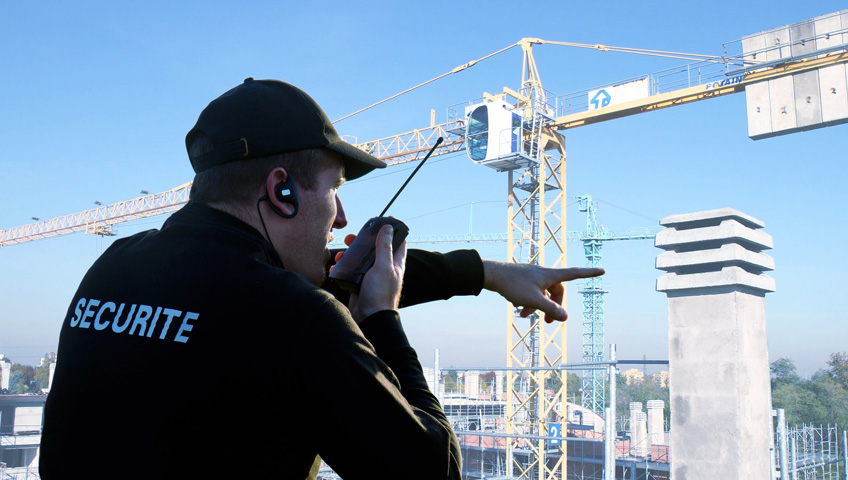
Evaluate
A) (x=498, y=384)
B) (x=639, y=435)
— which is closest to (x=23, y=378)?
(x=639, y=435)

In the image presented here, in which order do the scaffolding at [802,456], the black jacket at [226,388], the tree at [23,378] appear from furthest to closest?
1. the tree at [23,378]
2. the scaffolding at [802,456]
3. the black jacket at [226,388]

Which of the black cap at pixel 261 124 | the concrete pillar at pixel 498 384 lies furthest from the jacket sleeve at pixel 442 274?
the concrete pillar at pixel 498 384

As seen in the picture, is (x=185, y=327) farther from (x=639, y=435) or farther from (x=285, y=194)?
(x=639, y=435)

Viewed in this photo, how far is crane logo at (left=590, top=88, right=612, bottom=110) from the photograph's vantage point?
2055 cm

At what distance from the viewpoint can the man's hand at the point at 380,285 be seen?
1.03m

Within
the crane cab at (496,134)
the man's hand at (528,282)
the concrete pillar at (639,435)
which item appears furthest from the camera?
the concrete pillar at (639,435)

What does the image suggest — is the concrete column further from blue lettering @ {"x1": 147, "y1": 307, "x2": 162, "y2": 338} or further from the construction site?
blue lettering @ {"x1": 147, "y1": 307, "x2": 162, "y2": 338}

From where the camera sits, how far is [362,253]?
1121 millimetres

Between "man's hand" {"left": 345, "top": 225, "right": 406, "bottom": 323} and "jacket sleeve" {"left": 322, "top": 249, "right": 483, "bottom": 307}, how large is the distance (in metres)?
0.32

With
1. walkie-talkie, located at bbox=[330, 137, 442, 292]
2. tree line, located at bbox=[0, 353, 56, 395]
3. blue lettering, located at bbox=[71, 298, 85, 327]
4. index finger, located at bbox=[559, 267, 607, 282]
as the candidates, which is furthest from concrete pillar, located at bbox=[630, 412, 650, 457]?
tree line, located at bbox=[0, 353, 56, 395]

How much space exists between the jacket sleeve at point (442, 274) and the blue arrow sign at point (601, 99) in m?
20.3

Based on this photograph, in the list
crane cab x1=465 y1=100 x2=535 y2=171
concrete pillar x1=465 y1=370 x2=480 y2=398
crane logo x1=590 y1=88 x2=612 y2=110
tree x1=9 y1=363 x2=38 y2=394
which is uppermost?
crane logo x1=590 y1=88 x2=612 y2=110

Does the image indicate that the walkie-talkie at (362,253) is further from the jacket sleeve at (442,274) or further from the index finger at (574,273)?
the index finger at (574,273)

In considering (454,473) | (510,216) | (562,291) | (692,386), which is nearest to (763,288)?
(692,386)
